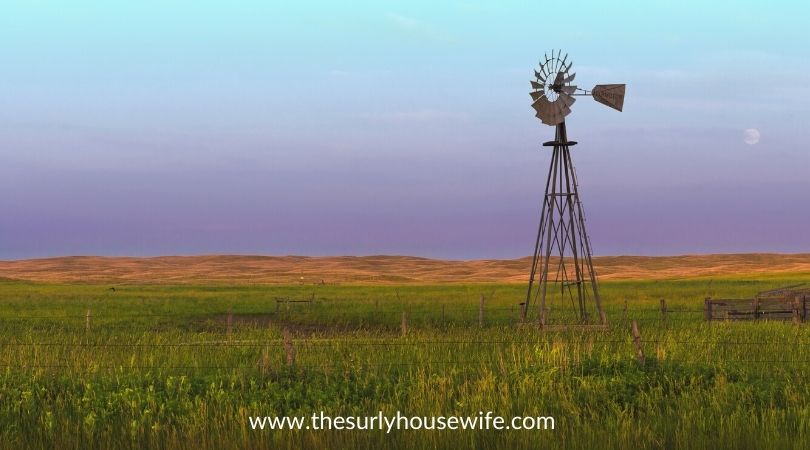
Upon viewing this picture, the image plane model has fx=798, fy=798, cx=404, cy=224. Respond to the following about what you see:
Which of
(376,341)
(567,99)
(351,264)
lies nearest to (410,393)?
(376,341)

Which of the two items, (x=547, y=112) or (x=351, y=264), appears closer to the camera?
(x=547, y=112)

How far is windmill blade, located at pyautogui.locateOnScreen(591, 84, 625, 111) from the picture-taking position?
2802 cm

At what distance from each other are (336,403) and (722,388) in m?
6.18

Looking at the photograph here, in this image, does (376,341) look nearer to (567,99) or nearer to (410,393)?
(410,393)

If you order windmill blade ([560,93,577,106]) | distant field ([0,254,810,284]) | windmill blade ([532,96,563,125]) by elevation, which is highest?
windmill blade ([560,93,577,106])

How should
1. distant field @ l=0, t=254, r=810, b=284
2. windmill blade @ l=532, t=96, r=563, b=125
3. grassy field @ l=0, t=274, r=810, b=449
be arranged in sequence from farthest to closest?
1. distant field @ l=0, t=254, r=810, b=284
2. windmill blade @ l=532, t=96, r=563, b=125
3. grassy field @ l=0, t=274, r=810, b=449

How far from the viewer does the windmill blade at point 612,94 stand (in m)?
28.0

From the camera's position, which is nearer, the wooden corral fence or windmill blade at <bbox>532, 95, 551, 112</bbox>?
windmill blade at <bbox>532, 95, 551, 112</bbox>

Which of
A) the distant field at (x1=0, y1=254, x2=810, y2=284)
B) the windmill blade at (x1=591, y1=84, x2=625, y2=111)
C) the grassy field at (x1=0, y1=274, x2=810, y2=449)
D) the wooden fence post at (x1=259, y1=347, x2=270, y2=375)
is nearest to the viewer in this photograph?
the grassy field at (x1=0, y1=274, x2=810, y2=449)

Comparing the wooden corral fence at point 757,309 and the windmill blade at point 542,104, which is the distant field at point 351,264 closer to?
the wooden corral fence at point 757,309

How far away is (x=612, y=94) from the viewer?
28047 mm

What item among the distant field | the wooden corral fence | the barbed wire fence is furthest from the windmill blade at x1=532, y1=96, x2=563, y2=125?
the distant field

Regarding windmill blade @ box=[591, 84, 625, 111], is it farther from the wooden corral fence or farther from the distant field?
the distant field

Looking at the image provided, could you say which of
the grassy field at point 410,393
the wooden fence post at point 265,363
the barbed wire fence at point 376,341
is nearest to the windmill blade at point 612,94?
the barbed wire fence at point 376,341
